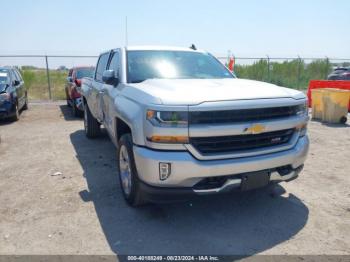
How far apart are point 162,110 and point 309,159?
383 cm

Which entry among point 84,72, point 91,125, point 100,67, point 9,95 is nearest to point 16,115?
point 9,95

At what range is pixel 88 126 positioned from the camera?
745 cm

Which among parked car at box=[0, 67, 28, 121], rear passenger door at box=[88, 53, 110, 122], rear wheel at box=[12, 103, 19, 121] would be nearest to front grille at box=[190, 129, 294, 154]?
rear passenger door at box=[88, 53, 110, 122]

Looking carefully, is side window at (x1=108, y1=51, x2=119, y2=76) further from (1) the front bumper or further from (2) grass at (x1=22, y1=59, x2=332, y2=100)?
(2) grass at (x1=22, y1=59, x2=332, y2=100)

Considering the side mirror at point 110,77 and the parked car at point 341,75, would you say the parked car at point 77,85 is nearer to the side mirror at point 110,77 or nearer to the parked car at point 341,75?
the side mirror at point 110,77

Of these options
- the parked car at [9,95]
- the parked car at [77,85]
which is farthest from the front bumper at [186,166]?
the parked car at [9,95]

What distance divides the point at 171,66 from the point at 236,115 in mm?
1801

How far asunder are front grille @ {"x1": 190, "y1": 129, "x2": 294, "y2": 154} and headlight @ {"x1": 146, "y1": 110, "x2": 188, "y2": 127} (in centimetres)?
20

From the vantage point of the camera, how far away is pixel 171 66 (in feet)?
15.5

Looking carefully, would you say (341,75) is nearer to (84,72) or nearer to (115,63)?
(84,72)

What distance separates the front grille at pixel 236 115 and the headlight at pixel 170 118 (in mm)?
65

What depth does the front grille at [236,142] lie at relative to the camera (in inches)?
125

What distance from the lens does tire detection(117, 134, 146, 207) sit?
356 centimetres

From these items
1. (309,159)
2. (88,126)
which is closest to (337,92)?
(309,159)
